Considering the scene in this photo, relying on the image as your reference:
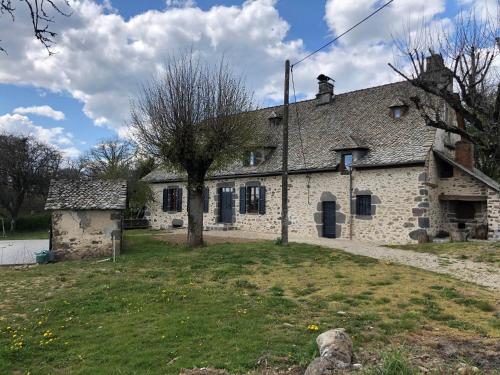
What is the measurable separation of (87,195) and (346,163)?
1068 centimetres

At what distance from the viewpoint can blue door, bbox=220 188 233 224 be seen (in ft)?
71.7

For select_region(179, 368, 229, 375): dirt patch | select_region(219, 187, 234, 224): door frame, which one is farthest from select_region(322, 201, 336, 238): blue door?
select_region(179, 368, 229, 375): dirt patch

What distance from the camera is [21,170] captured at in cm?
3045

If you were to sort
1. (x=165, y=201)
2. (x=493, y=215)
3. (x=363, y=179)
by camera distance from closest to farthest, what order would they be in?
(x=493, y=215) < (x=363, y=179) < (x=165, y=201)

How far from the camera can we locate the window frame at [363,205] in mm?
16516

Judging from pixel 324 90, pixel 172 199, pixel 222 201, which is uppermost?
pixel 324 90

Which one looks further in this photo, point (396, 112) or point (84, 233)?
point (396, 112)

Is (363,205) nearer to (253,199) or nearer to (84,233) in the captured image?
(253,199)

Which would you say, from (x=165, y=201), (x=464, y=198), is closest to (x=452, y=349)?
(x=464, y=198)

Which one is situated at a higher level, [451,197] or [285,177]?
[285,177]

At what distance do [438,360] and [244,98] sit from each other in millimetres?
12298

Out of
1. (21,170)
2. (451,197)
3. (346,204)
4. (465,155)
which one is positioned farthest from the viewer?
(21,170)

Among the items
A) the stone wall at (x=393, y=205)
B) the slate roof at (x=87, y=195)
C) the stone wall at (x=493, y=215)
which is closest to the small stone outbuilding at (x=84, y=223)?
the slate roof at (x=87, y=195)

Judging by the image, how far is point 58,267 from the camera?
448 inches
